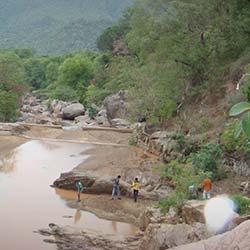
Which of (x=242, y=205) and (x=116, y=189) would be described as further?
(x=116, y=189)

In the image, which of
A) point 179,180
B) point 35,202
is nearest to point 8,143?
point 35,202

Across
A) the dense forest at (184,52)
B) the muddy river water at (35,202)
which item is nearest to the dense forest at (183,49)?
the dense forest at (184,52)

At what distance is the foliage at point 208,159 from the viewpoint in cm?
1900

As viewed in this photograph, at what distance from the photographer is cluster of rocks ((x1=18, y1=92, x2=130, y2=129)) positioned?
134 ft

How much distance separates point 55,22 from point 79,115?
9367 centimetres

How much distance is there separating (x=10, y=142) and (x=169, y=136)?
11437 millimetres

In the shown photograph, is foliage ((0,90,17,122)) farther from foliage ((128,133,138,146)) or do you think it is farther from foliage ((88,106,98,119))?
foliage ((128,133,138,146))

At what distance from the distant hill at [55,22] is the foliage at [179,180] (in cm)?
10045

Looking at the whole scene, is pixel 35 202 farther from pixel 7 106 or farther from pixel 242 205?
pixel 7 106

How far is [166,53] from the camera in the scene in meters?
29.2

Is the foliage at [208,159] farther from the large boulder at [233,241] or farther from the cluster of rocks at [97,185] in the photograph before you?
the large boulder at [233,241]

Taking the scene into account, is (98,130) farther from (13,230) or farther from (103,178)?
(13,230)

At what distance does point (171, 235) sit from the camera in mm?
11836

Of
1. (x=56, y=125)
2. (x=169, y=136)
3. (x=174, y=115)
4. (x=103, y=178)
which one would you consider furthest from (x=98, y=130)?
(x=103, y=178)
